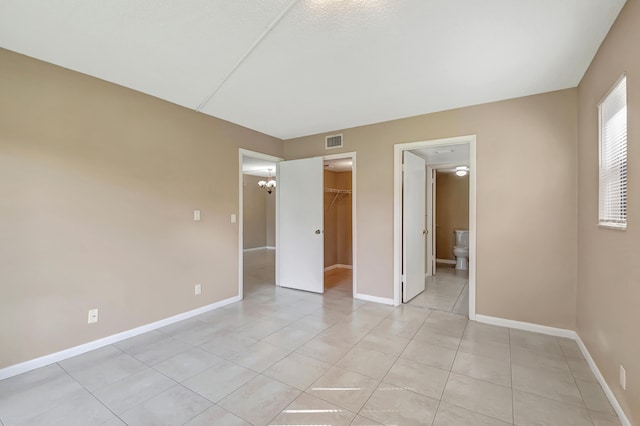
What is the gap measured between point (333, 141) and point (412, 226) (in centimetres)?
177

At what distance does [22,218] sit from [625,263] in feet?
14.1

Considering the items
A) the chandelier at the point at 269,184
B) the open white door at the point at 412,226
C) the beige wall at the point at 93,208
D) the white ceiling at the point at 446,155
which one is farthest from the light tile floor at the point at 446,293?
the chandelier at the point at 269,184

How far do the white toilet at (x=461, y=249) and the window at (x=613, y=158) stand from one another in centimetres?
400

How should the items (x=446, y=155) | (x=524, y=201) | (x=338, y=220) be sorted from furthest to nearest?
(x=338, y=220), (x=446, y=155), (x=524, y=201)

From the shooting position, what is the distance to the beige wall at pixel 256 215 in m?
9.12

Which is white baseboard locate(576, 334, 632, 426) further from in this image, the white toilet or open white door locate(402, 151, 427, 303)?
the white toilet

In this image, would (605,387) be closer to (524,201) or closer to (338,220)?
(524,201)

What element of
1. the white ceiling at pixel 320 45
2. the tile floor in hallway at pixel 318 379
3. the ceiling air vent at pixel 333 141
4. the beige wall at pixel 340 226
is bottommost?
the tile floor in hallway at pixel 318 379

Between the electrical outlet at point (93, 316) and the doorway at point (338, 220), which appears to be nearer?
the electrical outlet at point (93, 316)

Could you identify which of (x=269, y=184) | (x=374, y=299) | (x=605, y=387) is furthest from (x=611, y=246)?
(x=269, y=184)

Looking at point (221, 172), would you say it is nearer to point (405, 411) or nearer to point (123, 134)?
point (123, 134)

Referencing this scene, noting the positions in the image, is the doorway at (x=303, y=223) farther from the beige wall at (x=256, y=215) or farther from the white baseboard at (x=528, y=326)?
the beige wall at (x=256, y=215)

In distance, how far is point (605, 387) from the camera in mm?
1948

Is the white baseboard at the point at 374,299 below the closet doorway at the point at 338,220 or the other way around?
below
